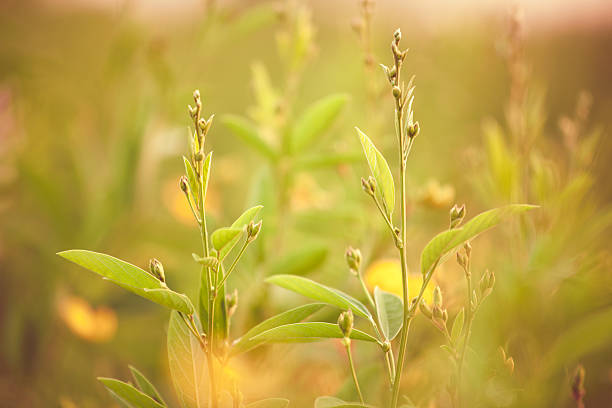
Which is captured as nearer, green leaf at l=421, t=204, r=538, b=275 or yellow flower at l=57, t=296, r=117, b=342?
green leaf at l=421, t=204, r=538, b=275

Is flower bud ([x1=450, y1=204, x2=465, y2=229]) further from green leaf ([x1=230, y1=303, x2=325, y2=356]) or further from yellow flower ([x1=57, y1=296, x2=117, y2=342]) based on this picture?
yellow flower ([x1=57, y1=296, x2=117, y2=342])

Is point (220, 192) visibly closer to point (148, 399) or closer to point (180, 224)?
point (180, 224)

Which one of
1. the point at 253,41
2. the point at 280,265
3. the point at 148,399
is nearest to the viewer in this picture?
the point at 148,399

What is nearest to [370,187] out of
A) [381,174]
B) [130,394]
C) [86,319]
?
[381,174]

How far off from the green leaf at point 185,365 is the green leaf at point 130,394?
0.05 ft

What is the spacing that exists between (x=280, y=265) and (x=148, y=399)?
0.12m

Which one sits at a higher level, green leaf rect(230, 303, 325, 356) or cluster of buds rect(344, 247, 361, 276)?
cluster of buds rect(344, 247, 361, 276)

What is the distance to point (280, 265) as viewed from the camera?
0.99 ft

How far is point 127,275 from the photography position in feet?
0.62

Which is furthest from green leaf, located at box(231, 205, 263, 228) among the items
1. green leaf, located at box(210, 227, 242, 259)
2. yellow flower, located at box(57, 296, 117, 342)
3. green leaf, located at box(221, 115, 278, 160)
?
yellow flower, located at box(57, 296, 117, 342)

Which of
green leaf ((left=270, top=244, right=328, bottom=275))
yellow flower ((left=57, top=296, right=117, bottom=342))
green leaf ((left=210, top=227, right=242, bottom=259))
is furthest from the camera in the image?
yellow flower ((left=57, top=296, right=117, bottom=342))

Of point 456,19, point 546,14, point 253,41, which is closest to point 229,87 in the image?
point 253,41

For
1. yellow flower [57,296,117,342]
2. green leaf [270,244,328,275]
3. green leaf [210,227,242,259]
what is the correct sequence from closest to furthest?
green leaf [210,227,242,259]
green leaf [270,244,328,275]
yellow flower [57,296,117,342]

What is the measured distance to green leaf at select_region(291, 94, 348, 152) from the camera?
343mm
